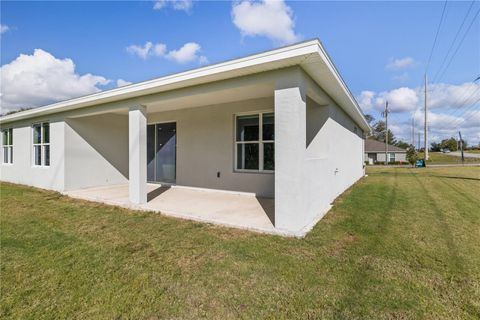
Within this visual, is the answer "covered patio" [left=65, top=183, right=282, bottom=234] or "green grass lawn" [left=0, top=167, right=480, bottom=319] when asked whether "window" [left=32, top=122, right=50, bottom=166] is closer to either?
"covered patio" [left=65, top=183, right=282, bottom=234]

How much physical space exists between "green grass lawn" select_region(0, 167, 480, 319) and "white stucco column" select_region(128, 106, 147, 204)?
128 cm

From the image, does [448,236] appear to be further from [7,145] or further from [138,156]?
[7,145]

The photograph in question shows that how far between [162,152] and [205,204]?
157 inches

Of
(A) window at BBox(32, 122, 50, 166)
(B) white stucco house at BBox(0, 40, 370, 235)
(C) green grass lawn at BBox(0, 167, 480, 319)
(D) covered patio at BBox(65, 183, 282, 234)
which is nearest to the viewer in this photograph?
(C) green grass lawn at BBox(0, 167, 480, 319)

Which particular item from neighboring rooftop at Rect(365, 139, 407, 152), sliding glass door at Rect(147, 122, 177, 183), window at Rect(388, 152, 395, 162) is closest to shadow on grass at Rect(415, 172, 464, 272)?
sliding glass door at Rect(147, 122, 177, 183)

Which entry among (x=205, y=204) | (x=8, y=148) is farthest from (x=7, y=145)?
(x=205, y=204)

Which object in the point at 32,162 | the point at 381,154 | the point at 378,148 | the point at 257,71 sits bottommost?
the point at 32,162

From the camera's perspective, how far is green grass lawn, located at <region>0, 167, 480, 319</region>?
220 cm

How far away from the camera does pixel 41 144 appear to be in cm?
950

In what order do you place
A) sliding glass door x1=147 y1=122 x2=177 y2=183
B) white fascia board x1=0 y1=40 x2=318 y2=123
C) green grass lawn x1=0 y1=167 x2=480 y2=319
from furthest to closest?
sliding glass door x1=147 y1=122 x2=177 y2=183
white fascia board x1=0 y1=40 x2=318 y2=123
green grass lawn x1=0 y1=167 x2=480 y2=319

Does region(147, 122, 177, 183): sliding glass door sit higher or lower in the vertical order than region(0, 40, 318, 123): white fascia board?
lower

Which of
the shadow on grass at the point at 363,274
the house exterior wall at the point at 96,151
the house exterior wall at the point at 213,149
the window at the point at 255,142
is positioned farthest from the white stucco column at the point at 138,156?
the shadow on grass at the point at 363,274

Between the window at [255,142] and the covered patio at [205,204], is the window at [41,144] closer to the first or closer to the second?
the covered patio at [205,204]

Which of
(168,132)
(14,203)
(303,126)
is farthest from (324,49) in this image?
(14,203)
